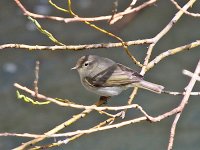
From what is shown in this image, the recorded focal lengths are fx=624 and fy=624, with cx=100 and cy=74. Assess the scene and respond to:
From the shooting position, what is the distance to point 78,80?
24.1 ft

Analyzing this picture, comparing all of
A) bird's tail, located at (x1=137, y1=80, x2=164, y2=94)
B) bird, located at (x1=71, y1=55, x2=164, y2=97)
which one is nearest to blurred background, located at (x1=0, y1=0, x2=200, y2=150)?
bird, located at (x1=71, y1=55, x2=164, y2=97)

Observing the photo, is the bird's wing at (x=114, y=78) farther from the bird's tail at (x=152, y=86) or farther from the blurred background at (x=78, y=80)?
the blurred background at (x=78, y=80)

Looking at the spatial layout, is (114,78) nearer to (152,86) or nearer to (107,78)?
(107,78)

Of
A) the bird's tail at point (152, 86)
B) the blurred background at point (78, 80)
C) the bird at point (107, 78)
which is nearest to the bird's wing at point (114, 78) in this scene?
the bird at point (107, 78)

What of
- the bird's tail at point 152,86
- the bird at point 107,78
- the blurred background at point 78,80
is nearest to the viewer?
the bird's tail at point 152,86

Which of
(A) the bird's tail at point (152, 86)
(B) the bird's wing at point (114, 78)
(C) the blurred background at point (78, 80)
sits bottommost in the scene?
(A) the bird's tail at point (152, 86)

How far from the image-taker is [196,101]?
23.1 ft

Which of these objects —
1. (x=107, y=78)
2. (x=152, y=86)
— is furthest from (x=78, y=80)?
(x=152, y=86)

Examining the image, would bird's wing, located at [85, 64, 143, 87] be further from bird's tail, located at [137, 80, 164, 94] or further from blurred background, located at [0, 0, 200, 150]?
blurred background, located at [0, 0, 200, 150]

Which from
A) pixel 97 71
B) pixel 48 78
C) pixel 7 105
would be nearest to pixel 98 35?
pixel 48 78

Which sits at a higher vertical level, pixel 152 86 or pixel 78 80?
pixel 78 80

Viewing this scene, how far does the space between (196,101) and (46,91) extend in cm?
171

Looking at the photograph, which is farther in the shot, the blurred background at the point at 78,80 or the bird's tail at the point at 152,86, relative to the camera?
the blurred background at the point at 78,80

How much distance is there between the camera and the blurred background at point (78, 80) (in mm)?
6691
